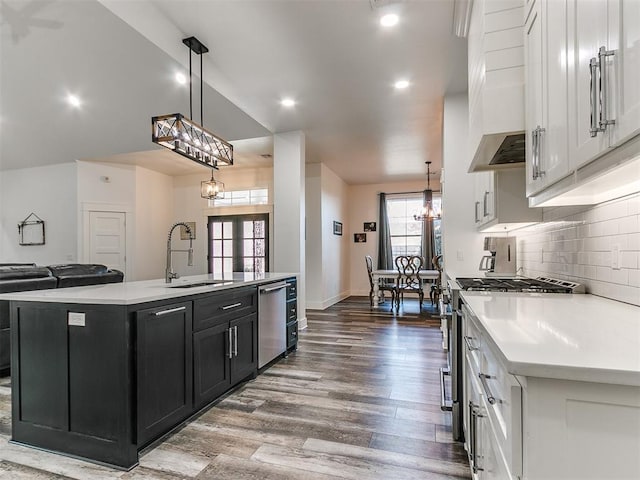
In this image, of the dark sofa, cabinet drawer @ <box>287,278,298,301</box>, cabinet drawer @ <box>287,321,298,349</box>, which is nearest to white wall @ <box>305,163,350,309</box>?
cabinet drawer @ <box>287,278,298,301</box>

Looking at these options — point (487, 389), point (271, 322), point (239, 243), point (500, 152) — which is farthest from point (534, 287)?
point (239, 243)

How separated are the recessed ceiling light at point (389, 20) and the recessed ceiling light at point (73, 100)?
4203mm

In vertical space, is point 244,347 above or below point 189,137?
below

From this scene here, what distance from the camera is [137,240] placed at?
7320 millimetres

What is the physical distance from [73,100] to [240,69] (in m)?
2.84

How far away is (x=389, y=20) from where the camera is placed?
276 cm

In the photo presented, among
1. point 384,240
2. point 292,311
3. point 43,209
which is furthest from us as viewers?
point 384,240

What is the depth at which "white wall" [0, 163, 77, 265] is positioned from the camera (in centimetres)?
696

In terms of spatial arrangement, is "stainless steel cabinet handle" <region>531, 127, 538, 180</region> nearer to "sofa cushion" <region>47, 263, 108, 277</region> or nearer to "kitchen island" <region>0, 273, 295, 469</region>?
"kitchen island" <region>0, 273, 295, 469</region>

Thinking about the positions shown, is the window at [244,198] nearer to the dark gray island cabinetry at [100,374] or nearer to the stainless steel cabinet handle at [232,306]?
the stainless steel cabinet handle at [232,306]

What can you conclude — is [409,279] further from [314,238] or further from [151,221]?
[151,221]

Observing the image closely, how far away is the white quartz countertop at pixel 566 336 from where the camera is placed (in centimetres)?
70

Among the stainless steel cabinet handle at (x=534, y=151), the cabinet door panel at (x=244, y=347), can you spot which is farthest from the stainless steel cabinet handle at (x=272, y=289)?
the stainless steel cabinet handle at (x=534, y=151)

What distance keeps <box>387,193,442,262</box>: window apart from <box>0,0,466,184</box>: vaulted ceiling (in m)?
2.66
